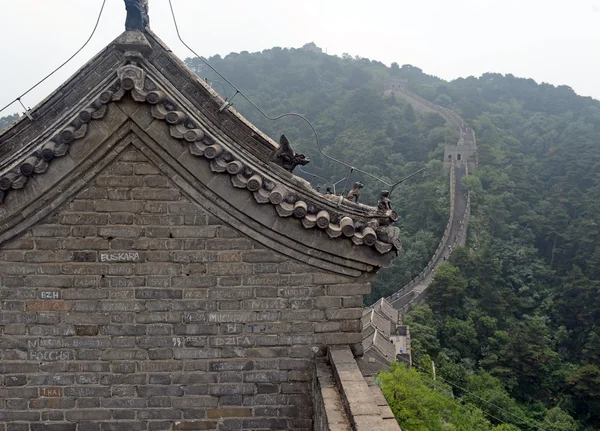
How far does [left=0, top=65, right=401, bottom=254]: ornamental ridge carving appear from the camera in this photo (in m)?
5.68

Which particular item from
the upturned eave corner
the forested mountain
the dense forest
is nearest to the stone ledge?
the upturned eave corner

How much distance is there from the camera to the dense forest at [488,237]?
147 feet

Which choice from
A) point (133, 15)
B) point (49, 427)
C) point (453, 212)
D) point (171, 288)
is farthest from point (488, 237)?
point (49, 427)

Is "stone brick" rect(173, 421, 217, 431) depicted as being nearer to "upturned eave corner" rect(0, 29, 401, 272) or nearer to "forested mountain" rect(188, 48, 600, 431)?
"upturned eave corner" rect(0, 29, 401, 272)

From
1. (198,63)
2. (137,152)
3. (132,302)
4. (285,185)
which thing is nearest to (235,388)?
(132,302)

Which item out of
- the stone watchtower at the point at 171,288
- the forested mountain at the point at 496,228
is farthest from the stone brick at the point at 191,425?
the forested mountain at the point at 496,228

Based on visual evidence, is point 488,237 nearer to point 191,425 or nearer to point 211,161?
point 191,425

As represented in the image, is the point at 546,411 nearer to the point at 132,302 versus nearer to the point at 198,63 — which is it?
the point at 132,302

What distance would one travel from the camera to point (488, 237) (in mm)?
73562

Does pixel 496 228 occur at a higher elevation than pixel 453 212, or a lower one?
lower

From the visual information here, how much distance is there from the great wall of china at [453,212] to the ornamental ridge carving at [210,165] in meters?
54.4

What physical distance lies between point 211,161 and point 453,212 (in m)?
74.1

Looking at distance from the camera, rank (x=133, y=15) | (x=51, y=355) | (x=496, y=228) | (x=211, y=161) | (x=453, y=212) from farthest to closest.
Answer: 1. (x=453, y=212)
2. (x=496, y=228)
3. (x=133, y=15)
4. (x=51, y=355)
5. (x=211, y=161)

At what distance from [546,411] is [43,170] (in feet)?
161
